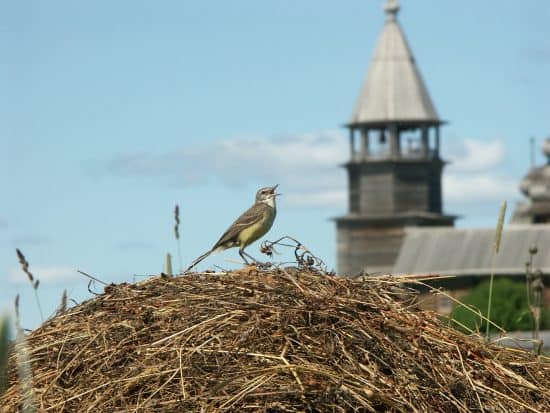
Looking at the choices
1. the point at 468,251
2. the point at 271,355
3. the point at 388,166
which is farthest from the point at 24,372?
the point at 388,166

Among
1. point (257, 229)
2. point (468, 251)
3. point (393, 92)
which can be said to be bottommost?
point (468, 251)

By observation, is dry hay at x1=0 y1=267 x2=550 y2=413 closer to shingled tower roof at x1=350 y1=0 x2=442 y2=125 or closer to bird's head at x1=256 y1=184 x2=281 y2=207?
bird's head at x1=256 y1=184 x2=281 y2=207

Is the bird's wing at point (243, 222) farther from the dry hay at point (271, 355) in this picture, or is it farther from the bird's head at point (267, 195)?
the dry hay at point (271, 355)

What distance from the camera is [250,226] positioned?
407 inches

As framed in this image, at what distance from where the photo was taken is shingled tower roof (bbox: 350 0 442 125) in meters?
108

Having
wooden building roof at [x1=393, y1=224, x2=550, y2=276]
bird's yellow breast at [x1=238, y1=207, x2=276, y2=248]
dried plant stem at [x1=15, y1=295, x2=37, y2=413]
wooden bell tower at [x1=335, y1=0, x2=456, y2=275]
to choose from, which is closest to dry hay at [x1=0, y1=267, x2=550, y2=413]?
dried plant stem at [x1=15, y1=295, x2=37, y2=413]

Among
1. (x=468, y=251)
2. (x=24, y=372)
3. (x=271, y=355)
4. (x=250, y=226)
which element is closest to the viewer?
(x=24, y=372)

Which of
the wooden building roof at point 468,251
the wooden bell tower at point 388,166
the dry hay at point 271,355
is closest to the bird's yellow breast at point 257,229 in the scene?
the dry hay at point 271,355

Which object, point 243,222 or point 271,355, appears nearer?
point 271,355

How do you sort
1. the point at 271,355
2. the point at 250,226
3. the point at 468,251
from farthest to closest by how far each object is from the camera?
the point at 468,251
the point at 250,226
the point at 271,355

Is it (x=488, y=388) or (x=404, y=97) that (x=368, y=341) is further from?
(x=404, y=97)

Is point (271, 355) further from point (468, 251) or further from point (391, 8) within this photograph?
point (391, 8)

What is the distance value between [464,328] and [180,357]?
1.62m

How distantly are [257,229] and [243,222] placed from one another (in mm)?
106
